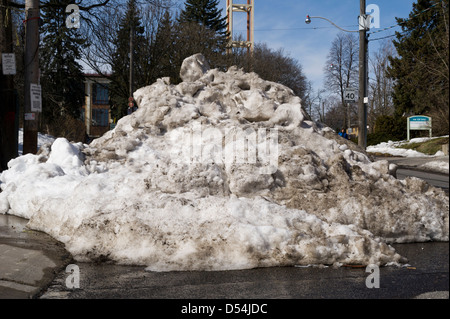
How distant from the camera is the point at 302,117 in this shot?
262 inches

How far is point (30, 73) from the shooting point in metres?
9.26

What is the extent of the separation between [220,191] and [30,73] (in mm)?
6013

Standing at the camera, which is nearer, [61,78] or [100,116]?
[61,78]

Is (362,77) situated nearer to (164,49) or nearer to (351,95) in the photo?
(351,95)

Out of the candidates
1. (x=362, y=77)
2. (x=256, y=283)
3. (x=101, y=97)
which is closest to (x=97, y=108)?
(x=101, y=97)

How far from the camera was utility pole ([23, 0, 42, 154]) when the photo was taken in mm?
9094

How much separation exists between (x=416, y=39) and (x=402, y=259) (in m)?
7.24

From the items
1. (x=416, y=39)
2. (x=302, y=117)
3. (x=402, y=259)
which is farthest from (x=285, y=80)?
(x=402, y=259)

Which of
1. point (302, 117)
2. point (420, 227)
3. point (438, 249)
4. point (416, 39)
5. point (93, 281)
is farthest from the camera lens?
point (416, 39)

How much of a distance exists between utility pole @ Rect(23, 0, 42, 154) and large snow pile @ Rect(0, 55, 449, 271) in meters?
1.91

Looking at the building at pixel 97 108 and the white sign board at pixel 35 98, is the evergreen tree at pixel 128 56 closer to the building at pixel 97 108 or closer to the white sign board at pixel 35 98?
the white sign board at pixel 35 98

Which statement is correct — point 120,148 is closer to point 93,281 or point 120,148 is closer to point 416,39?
point 93,281

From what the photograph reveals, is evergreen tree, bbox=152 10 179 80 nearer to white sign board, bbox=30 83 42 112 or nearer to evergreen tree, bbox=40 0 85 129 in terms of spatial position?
evergreen tree, bbox=40 0 85 129

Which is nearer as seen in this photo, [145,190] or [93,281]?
[93,281]
